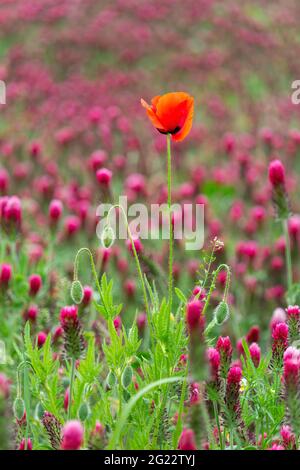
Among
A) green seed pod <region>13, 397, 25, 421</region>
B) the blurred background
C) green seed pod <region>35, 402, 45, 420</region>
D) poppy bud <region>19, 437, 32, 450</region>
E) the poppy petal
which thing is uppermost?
the blurred background

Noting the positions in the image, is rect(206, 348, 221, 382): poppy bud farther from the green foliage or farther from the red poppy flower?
the red poppy flower

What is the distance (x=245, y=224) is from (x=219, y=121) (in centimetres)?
299

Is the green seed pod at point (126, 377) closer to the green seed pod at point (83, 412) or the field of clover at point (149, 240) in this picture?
the field of clover at point (149, 240)

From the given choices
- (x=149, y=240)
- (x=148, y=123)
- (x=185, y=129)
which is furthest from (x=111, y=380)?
(x=148, y=123)

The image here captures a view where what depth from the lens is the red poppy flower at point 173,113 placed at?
6.43 feet

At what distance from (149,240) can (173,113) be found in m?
2.04

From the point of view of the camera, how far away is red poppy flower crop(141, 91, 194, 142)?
1.96m

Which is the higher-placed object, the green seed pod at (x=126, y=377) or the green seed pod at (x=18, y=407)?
the green seed pod at (x=126, y=377)

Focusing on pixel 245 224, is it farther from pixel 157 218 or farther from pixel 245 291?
pixel 245 291

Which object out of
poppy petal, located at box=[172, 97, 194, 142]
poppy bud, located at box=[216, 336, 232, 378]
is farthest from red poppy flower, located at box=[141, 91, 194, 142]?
poppy bud, located at box=[216, 336, 232, 378]

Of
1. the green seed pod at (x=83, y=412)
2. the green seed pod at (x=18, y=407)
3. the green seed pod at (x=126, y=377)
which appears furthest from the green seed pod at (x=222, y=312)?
the green seed pod at (x=18, y=407)

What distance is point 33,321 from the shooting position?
2533 millimetres
